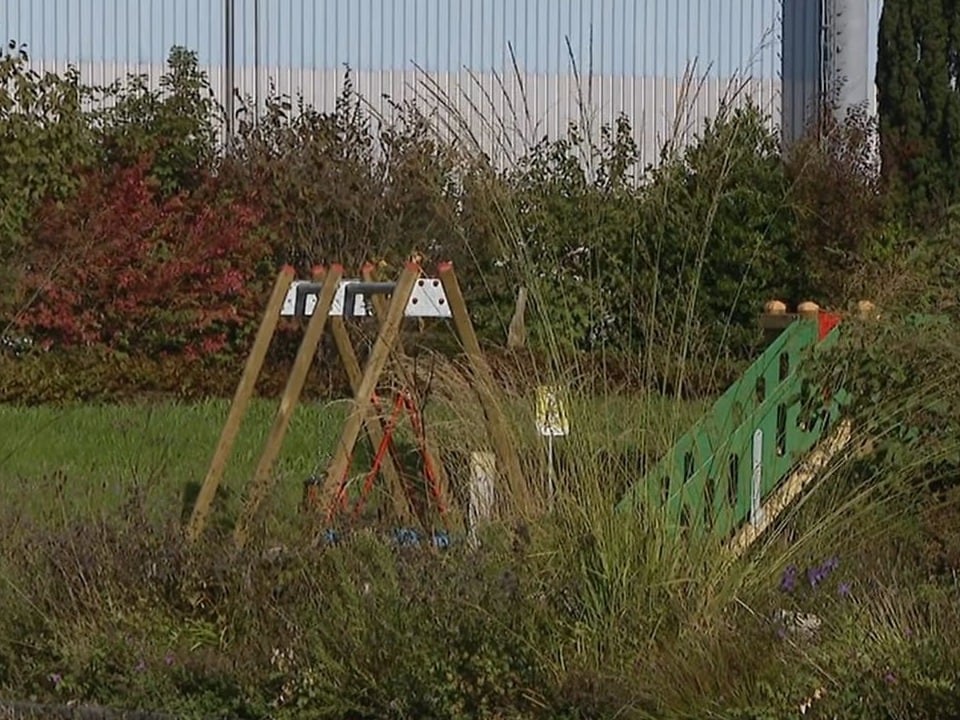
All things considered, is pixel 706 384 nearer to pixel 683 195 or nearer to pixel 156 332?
pixel 683 195

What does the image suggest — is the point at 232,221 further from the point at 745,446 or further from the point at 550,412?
the point at 550,412

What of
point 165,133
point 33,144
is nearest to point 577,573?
point 33,144

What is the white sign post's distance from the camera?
667cm

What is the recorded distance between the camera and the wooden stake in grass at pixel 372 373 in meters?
7.56

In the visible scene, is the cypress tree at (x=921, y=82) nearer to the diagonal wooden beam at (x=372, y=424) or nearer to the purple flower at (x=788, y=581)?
the diagonal wooden beam at (x=372, y=424)

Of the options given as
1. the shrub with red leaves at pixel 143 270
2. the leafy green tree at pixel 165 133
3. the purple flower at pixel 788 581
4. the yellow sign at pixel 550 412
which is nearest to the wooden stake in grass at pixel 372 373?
the yellow sign at pixel 550 412

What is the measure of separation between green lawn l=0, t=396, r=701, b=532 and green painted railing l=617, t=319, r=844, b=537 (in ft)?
0.61

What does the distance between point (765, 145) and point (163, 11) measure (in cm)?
849

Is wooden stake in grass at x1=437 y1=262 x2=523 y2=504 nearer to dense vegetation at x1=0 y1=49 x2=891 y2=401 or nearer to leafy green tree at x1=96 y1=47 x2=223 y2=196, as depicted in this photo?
dense vegetation at x1=0 y1=49 x2=891 y2=401

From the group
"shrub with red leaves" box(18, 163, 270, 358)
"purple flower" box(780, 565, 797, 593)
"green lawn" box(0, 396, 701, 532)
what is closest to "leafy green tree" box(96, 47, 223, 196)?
"shrub with red leaves" box(18, 163, 270, 358)

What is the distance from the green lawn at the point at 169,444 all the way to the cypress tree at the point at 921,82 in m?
8.32

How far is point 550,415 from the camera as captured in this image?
6730 mm

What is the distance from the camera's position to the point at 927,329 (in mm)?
7676

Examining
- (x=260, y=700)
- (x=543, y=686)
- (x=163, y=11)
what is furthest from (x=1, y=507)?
(x=163, y=11)
